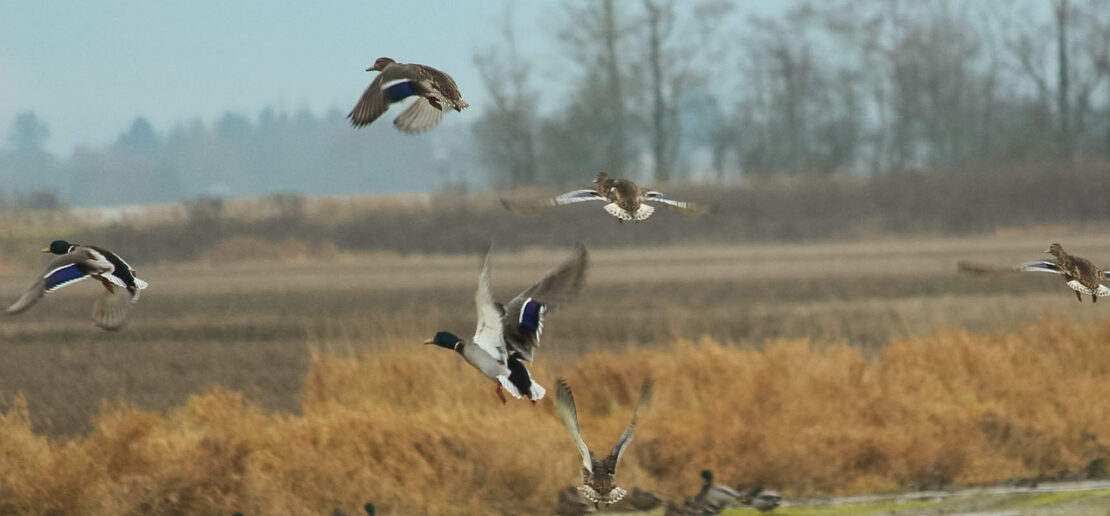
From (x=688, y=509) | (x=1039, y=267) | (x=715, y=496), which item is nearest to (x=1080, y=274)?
(x=1039, y=267)

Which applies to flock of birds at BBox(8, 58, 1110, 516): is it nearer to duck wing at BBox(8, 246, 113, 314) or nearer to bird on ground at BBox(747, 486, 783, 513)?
duck wing at BBox(8, 246, 113, 314)

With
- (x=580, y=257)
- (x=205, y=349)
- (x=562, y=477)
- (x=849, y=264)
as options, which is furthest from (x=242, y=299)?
(x=580, y=257)

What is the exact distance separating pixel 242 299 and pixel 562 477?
2797cm

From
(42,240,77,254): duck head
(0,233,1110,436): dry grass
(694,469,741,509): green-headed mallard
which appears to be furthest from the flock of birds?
(0,233,1110,436): dry grass

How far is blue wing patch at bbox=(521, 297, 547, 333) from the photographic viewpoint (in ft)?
26.8

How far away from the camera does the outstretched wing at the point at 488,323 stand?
26.0 feet

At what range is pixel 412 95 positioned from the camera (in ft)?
26.3

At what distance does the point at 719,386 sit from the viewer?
20.6m

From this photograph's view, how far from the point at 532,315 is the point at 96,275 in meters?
2.41

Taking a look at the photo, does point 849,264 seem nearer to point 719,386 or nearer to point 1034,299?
point 1034,299

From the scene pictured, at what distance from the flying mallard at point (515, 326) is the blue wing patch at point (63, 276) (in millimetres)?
1962

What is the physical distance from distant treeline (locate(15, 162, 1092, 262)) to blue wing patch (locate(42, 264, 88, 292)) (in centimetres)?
4801

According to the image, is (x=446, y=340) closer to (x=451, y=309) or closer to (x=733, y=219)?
(x=451, y=309)

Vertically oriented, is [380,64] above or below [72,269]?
above
